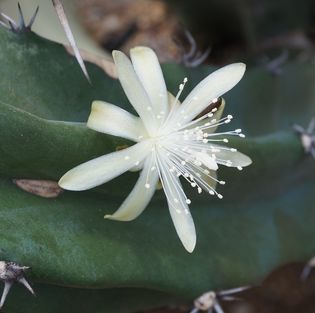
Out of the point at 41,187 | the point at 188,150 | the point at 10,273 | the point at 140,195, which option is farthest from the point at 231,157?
the point at 10,273

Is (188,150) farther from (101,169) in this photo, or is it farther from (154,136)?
(101,169)

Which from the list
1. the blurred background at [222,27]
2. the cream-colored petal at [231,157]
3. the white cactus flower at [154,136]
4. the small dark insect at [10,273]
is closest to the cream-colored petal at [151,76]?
the white cactus flower at [154,136]

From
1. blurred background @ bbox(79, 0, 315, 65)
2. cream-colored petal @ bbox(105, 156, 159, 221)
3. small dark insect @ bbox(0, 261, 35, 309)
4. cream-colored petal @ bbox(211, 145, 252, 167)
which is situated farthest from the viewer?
blurred background @ bbox(79, 0, 315, 65)

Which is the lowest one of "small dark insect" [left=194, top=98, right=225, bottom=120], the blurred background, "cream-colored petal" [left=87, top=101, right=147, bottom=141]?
"cream-colored petal" [left=87, top=101, right=147, bottom=141]

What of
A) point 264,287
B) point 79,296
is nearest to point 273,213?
point 264,287

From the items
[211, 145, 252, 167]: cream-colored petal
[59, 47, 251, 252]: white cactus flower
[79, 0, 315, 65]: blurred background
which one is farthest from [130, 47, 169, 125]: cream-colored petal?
[79, 0, 315, 65]: blurred background

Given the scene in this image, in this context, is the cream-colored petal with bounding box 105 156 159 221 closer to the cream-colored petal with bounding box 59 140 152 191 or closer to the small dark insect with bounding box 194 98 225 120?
the cream-colored petal with bounding box 59 140 152 191
